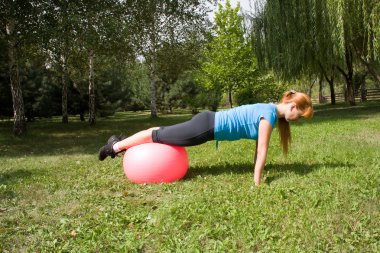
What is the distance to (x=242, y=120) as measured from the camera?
6.00 meters

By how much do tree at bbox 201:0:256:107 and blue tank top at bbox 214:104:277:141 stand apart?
83.9 ft

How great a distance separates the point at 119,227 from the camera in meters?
4.22

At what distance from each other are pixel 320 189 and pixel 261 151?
101 centimetres

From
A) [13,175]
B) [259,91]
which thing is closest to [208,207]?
[13,175]

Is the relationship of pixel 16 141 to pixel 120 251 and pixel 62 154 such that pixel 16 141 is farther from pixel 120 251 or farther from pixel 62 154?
pixel 120 251

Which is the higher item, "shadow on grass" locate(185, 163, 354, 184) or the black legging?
the black legging

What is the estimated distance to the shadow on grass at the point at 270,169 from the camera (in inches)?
250

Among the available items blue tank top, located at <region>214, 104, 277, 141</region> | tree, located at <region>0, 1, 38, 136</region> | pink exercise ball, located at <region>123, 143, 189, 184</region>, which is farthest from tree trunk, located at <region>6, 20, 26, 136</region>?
blue tank top, located at <region>214, 104, 277, 141</region>

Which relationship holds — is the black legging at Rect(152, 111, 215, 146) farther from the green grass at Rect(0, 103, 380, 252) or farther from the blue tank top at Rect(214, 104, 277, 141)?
the green grass at Rect(0, 103, 380, 252)

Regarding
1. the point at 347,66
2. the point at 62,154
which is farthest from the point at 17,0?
the point at 347,66

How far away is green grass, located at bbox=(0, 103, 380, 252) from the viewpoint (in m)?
3.76

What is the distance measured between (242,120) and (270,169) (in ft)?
4.00

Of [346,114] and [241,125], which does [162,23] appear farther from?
[241,125]

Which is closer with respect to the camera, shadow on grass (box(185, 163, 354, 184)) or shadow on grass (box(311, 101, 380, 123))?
shadow on grass (box(185, 163, 354, 184))
